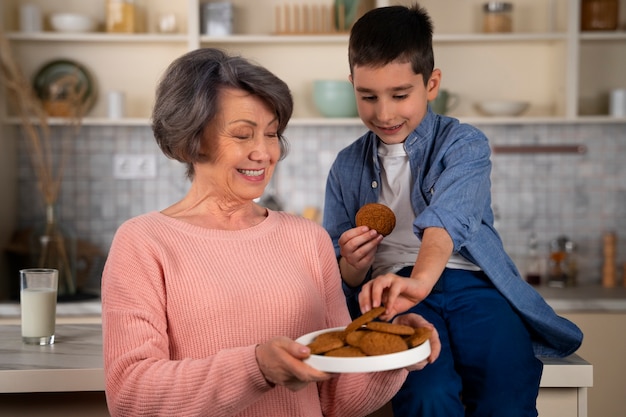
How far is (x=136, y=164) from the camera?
3.86 metres

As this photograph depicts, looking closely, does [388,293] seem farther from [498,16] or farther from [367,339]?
[498,16]

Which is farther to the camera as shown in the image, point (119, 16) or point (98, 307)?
point (119, 16)

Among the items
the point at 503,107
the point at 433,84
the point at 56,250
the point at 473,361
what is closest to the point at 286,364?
the point at 473,361

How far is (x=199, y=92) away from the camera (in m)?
1.59

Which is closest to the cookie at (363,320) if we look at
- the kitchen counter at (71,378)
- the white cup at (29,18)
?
the kitchen counter at (71,378)

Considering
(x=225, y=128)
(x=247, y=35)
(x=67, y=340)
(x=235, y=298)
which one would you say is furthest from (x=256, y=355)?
(x=247, y=35)

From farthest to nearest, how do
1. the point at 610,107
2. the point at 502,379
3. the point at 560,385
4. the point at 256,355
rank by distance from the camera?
the point at 610,107, the point at 560,385, the point at 502,379, the point at 256,355

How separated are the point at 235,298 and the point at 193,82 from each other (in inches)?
16.0

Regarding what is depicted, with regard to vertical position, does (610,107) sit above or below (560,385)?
above

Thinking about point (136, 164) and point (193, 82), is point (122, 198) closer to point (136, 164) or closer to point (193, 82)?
point (136, 164)

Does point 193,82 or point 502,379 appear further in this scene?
point 502,379

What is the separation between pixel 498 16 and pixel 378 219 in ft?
6.85

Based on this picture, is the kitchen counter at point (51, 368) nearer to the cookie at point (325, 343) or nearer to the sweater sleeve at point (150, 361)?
the sweater sleeve at point (150, 361)

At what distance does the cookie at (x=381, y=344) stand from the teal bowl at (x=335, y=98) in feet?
7.63
